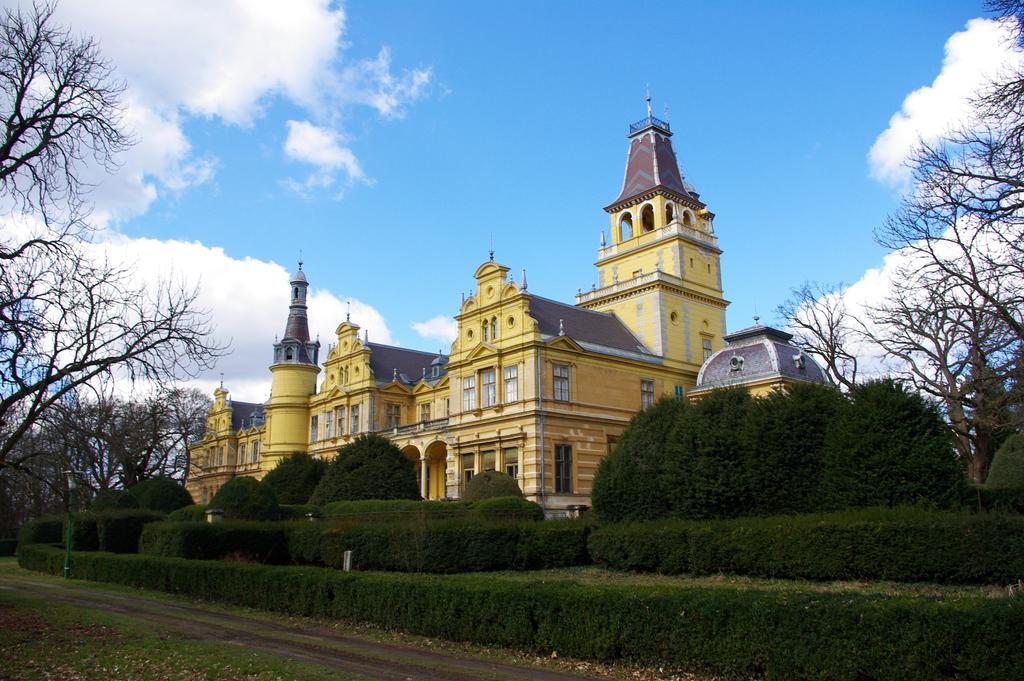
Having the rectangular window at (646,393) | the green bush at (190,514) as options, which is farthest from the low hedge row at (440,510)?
the rectangular window at (646,393)

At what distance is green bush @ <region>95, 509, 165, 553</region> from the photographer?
34.4 m

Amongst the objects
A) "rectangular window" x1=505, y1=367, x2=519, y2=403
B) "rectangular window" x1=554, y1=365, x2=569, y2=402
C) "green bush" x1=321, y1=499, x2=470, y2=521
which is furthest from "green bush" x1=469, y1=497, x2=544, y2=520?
"rectangular window" x1=554, y1=365, x2=569, y2=402

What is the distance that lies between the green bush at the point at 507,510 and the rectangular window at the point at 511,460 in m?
11.9

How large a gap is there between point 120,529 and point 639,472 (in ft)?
80.1

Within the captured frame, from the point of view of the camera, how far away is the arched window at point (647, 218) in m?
54.4

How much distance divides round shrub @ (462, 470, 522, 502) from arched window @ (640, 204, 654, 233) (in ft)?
81.3

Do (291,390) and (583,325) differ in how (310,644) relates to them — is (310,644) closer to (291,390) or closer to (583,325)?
(583,325)

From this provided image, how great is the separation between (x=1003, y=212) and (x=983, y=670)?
39.7ft

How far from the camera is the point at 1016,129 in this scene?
15.6m

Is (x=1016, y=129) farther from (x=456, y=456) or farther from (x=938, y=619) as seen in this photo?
(x=456, y=456)

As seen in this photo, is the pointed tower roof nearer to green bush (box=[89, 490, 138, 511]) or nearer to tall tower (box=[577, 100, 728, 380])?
tall tower (box=[577, 100, 728, 380])

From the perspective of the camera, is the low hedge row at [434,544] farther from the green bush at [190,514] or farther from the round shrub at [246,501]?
the green bush at [190,514]

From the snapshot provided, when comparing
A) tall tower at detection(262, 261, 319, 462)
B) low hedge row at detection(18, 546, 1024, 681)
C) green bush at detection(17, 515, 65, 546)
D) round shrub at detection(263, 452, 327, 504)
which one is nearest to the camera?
low hedge row at detection(18, 546, 1024, 681)

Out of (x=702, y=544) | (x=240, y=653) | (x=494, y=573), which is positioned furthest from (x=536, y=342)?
(x=240, y=653)
